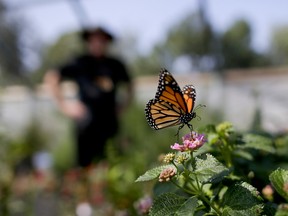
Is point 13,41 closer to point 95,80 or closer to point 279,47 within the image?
point 279,47

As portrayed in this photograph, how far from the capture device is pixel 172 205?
2.47 ft

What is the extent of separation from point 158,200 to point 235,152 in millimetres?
378

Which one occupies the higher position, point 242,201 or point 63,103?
point 242,201

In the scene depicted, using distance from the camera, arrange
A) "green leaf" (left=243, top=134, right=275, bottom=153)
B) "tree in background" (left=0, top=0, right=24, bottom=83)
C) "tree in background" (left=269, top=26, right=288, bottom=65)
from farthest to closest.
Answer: "tree in background" (left=269, top=26, right=288, bottom=65)
"tree in background" (left=0, top=0, right=24, bottom=83)
"green leaf" (left=243, top=134, right=275, bottom=153)

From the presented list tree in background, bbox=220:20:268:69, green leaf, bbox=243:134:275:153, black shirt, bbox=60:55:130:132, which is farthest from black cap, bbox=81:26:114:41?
tree in background, bbox=220:20:268:69

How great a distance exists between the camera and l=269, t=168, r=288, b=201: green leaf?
2.47 ft

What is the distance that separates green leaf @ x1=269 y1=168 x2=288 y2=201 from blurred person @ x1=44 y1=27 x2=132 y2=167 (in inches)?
129

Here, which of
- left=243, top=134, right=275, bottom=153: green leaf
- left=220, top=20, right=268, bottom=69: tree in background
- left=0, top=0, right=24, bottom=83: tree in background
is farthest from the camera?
left=220, top=20, right=268, bottom=69: tree in background

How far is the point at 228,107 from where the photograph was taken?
8.75 metres

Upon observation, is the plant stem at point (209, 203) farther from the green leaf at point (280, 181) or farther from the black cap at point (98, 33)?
the black cap at point (98, 33)

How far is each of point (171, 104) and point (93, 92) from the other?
326 centimetres

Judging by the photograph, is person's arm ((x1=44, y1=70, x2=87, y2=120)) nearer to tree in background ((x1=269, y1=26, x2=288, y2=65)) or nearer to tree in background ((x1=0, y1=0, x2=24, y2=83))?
tree in background ((x1=0, y1=0, x2=24, y2=83))

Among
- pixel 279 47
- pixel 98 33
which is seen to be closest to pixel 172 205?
pixel 98 33

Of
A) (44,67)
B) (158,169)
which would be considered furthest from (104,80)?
(44,67)
